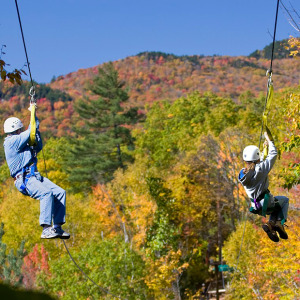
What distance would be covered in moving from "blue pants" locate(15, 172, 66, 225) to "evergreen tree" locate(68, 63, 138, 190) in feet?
119

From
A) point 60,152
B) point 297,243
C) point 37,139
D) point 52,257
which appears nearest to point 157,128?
point 60,152

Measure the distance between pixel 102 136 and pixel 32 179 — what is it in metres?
39.3

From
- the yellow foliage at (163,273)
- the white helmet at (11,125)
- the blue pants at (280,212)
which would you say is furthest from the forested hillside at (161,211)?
the blue pants at (280,212)

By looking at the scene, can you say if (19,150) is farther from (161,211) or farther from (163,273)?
(161,211)

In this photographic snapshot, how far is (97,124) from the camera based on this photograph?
47062 mm

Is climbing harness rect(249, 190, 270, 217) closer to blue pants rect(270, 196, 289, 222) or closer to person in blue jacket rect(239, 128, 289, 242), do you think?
person in blue jacket rect(239, 128, 289, 242)

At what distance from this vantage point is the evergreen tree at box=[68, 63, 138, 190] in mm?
44719

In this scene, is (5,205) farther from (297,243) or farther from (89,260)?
(297,243)

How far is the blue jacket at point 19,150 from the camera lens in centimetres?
620

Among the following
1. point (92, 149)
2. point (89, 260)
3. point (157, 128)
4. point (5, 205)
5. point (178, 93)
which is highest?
point (178, 93)

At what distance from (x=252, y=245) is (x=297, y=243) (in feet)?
29.8

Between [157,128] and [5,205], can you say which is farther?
[157,128]

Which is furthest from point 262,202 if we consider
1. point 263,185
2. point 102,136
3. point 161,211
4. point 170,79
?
point 170,79

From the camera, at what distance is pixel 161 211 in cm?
2981
